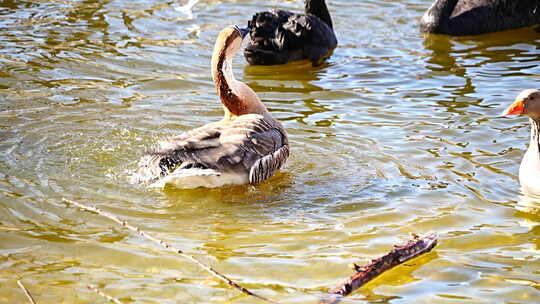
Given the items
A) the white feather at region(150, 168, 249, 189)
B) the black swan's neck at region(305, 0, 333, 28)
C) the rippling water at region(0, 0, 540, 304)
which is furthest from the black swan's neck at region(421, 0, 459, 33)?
the white feather at region(150, 168, 249, 189)

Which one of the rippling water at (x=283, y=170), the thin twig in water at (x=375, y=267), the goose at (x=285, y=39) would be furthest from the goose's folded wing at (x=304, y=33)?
the thin twig in water at (x=375, y=267)

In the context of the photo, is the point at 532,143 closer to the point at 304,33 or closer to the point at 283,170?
the point at 283,170

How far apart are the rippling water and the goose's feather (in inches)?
8.0

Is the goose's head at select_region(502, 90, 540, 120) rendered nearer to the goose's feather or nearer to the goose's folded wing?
the goose's feather

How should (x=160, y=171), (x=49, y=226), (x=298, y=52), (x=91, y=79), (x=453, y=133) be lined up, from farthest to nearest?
1. (x=298, y=52)
2. (x=91, y=79)
3. (x=453, y=133)
4. (x=160, y=171)
5. (x=49, y=226)

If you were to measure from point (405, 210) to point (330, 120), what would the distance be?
2715mm

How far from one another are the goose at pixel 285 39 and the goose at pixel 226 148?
3686mm

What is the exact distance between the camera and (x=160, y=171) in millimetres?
7176

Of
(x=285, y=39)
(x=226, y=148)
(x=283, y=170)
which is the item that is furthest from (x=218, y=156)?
(x=285, y=39)

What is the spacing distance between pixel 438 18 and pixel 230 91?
640cm

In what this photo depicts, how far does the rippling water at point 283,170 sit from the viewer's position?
5.91m

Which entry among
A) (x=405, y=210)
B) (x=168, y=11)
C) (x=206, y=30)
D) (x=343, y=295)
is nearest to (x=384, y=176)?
(x=405, y=210)

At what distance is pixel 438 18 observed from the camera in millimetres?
13641

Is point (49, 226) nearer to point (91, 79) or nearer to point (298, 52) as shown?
point (91, 79)
